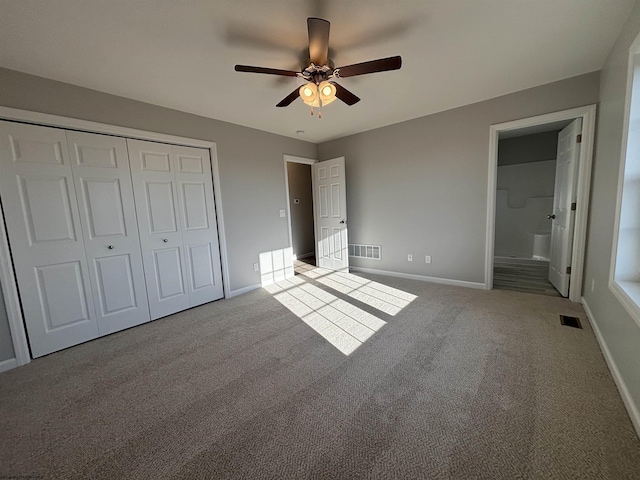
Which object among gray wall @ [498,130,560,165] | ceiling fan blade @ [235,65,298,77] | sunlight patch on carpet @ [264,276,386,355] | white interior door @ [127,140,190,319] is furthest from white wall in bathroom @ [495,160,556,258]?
white interior door @ [127,140,190,319]

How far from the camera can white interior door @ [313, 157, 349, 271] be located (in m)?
4.43

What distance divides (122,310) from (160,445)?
6.21ft

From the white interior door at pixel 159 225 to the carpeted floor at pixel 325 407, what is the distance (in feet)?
1.88

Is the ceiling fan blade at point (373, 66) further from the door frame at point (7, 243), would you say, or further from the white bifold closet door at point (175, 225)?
the door frame at point (7, 243)

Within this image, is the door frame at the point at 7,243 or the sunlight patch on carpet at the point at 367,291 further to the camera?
the sunlight patch on carpet at the point at 367,291

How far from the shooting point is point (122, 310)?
2707mm

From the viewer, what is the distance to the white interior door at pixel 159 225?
278 cm

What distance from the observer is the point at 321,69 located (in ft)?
6.15

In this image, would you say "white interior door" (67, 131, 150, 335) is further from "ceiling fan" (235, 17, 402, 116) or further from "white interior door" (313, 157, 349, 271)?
"white interior door" (313, 157, 349, 271)

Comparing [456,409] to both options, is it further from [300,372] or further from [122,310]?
[122,310]

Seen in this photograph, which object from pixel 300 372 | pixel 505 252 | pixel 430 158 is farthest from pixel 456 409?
pixel 505 252

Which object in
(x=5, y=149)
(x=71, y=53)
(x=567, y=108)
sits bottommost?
(x=5, y=149)

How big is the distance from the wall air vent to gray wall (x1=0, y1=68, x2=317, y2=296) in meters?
1.31

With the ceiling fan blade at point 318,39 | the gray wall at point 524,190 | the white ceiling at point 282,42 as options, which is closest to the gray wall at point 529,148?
the gray wall at point 524,190
